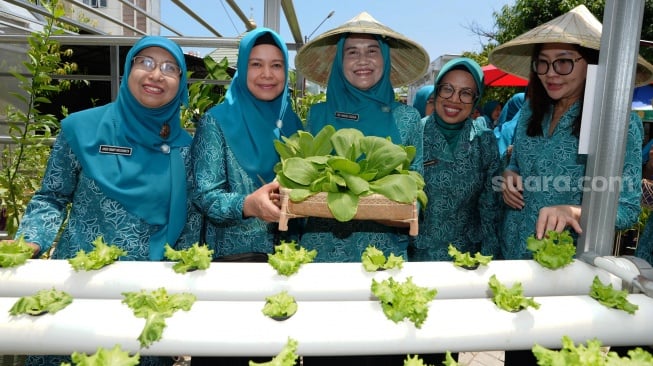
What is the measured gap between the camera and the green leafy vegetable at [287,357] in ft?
2.91

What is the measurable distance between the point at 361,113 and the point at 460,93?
1.94 ft

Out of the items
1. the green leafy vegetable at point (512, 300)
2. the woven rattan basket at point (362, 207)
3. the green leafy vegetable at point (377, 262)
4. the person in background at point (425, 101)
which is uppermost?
the person in background at point (425, 101)

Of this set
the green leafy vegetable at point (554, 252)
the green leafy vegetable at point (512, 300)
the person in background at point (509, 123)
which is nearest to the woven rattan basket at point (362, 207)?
the green leafy vegetable at point (512, 300)

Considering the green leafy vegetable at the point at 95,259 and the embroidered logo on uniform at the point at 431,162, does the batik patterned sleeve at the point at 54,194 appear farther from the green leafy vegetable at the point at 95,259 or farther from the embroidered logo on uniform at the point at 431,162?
the embroidered logo on uniform at the point at 431,162

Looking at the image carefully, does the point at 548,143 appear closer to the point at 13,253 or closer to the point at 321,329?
the point at 321,329

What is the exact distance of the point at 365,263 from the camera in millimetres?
1264

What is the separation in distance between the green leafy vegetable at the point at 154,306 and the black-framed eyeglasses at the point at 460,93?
155cm

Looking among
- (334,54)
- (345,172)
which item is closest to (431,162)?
(334,54)

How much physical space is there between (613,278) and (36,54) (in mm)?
2619

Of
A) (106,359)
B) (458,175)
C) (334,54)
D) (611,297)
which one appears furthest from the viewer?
(334,54)

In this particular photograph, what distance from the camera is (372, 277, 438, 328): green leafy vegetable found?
1.02 meters

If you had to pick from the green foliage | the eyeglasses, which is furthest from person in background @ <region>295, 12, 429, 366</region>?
the green foliage

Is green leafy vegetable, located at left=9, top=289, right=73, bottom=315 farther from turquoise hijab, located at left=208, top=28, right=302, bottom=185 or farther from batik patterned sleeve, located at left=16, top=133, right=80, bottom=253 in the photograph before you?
turquoise hijab, located at left=208, top=28, right=302, bottom=185

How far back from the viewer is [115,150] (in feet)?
5.21
